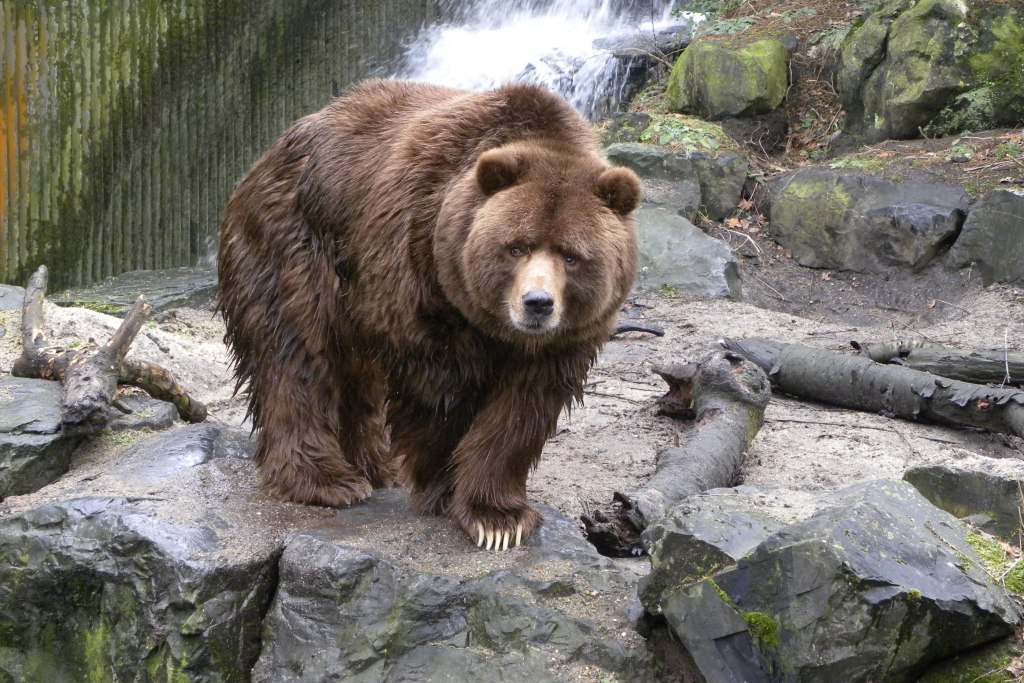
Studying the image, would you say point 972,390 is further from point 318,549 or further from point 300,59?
point 300,59

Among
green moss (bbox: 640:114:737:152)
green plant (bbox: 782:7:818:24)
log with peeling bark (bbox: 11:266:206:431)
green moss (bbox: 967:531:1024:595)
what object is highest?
green plant (bbox: 782:7:818:24)

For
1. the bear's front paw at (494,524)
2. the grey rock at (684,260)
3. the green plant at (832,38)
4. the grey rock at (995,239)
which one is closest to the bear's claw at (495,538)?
the bear's front paw at (494,524)

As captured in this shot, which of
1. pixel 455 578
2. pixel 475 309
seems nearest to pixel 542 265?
pixel 475 309

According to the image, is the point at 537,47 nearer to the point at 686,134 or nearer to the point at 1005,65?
the point at 686,134

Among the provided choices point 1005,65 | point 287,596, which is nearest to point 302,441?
point 287,596

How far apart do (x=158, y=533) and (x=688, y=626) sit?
2.23m

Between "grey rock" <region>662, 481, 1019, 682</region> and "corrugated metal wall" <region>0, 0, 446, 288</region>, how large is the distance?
8855mm

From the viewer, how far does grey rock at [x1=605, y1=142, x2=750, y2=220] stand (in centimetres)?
1167

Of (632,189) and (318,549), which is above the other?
(632,189)

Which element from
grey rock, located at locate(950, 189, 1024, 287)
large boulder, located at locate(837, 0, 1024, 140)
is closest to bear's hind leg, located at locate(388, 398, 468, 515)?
grey rock, located at locate(950, 189, 1024, 287)

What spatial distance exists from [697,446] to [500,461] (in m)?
1.87

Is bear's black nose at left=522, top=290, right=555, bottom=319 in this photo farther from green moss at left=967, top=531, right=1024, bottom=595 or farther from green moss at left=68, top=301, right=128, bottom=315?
green moss at left=68, top=301, right=128, bottom=315

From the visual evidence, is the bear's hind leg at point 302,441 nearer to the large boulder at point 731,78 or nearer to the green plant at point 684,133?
the green plant at point 684,133

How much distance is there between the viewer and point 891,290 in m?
10.3
